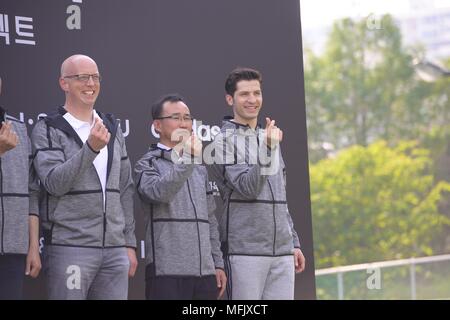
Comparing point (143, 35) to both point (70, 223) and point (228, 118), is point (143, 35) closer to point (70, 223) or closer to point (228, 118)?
point (228, 118)

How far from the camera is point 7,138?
13.2ft

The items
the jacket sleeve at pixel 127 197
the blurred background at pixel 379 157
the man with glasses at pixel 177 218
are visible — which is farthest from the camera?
the blurred background at pixel 379 157

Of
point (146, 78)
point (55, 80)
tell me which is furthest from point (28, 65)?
point (146, 78)

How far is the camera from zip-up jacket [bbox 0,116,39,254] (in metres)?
4.13

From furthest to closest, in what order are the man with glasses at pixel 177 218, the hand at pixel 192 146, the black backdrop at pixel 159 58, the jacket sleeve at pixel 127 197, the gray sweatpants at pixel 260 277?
the black backdrop at pixel 159 58
the gray sweatpants at pixel 260 277
the jacket sleeve at pixel 127 197
the man with glasses at pixel 177 218
the hand at pixel 192 146

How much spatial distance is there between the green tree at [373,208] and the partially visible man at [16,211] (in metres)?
14.9

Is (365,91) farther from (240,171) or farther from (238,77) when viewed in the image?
(240,171)

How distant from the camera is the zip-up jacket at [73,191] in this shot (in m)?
4.18

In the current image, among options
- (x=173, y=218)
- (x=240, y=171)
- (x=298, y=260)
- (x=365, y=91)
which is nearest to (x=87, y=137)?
(x=173, y=218)

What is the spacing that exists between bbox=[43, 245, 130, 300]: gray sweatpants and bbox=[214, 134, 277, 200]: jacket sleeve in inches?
28.4

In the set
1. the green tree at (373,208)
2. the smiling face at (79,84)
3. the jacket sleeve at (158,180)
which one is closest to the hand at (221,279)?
the jacket sleeve at (158,180)

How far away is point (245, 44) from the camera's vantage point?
232 inches

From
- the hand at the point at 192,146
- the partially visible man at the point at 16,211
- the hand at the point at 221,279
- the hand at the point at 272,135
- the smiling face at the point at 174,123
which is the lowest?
the hand at the point at 221,279

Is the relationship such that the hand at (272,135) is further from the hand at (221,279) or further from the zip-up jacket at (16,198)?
the zip-up jacket at (16,198)
